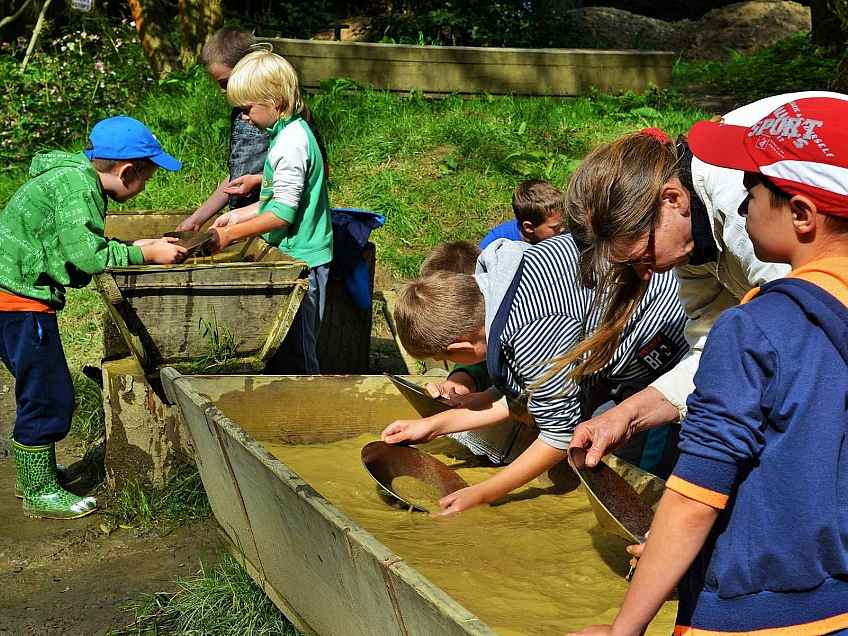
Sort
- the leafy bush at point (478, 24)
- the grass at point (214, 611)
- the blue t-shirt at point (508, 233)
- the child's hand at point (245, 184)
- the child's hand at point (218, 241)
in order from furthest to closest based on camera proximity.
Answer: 1. the leafy bush at point (478, 24)
2. the blue t-shirt at point (508, 233)
3. the child's hand at point (245, 184)
4. the child's hand at point (218, 241)
5. the grass at point (214, 611)

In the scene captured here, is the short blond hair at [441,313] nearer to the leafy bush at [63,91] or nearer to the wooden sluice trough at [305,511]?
the wooden sluice trough at [305,511]

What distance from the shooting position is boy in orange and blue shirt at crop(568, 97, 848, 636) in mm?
1368

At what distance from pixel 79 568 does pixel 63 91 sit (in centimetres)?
740

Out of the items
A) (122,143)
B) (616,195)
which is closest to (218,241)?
(122,143)

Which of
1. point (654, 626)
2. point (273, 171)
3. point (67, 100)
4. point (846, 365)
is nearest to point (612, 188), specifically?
point (846, 365)

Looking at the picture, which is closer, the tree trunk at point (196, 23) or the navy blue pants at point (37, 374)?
the navy blue pants at point (37, 374)

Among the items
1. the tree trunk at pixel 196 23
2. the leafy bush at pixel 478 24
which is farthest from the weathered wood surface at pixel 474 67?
the leafy bush at pixel 478 24

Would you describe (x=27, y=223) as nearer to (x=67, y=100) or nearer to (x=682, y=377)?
(x=682, y=377)

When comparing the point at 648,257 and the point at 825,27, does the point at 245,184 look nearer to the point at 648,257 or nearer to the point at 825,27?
the point at 648,257

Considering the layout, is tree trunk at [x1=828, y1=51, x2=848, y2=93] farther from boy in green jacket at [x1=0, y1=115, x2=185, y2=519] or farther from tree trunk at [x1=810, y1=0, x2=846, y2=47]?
boy in green jacket at [x1=0, y1=115, x2=185, y2=519]

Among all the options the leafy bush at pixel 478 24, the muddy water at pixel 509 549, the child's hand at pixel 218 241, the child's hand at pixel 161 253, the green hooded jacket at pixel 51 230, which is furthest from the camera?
the leafy bush at pixel 478 24

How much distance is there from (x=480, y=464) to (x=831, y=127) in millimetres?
2579

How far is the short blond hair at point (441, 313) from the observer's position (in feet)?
9.64

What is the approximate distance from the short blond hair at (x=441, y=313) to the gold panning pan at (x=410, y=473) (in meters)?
0.56
